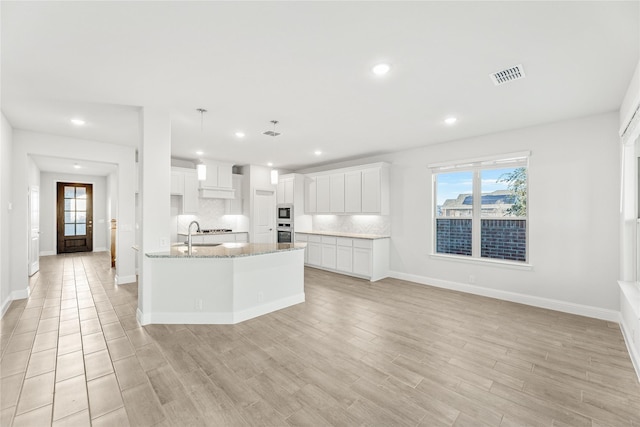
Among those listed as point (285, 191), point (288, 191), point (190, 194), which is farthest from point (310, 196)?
point (190, 194)

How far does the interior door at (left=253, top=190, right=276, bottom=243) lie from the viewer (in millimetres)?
7668

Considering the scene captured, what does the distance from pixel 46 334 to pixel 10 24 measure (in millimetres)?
3152

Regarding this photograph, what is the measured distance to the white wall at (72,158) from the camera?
4.54 m

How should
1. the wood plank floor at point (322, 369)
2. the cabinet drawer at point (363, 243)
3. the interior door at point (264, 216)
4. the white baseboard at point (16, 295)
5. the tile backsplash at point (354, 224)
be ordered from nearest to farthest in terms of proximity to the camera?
the wood plank floor at point (322, 369)
the white baseboard at point (16, 295)
the cabinet drawer at point (363, 243)
the tile backsplash at point (354, 224)
the interior door at point (264, 216)

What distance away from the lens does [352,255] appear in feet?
20.4

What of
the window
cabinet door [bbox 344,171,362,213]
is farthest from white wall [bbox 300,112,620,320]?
cabinet door [bbox 344,171,362,213]

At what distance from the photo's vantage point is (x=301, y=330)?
343 centimetres

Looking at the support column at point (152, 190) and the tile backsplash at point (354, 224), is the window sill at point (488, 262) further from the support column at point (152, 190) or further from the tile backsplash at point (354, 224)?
the support column at point (152, 190)

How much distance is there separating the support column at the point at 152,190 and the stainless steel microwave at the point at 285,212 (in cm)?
418

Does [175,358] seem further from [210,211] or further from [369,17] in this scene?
[210,211]

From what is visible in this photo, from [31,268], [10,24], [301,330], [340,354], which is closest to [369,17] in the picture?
[10,24]

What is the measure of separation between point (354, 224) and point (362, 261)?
130 centimetres

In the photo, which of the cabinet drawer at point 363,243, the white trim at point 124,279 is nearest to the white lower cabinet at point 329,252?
the cabinet drawer at point 363,243

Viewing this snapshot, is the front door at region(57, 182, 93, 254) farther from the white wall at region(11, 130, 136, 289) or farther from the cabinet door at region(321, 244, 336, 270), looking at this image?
the cabinet door at region(321, 244, 336, 270)
